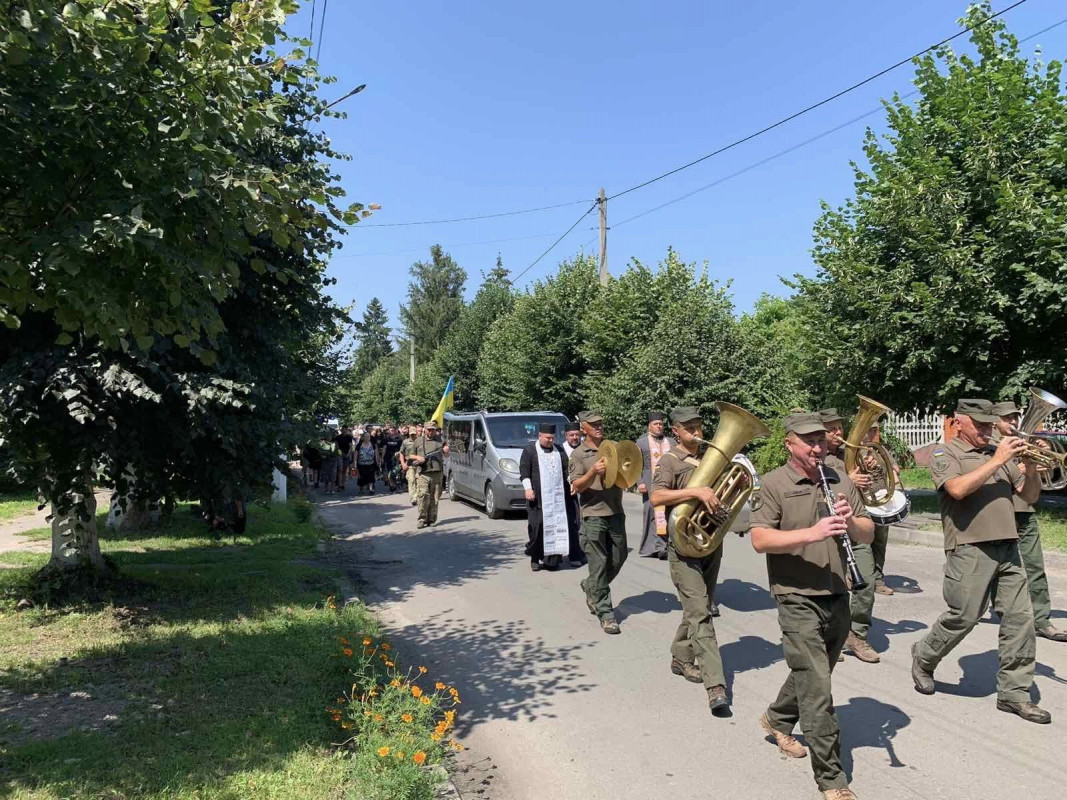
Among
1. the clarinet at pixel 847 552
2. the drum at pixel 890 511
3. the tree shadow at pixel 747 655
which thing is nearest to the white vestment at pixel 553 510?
the tree shadow at pixel 747 655

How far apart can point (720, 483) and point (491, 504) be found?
10822 mm

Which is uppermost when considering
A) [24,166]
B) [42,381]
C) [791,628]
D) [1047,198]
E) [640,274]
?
[640,274]

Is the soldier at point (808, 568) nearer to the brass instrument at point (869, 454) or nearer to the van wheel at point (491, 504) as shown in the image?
the brass instrument at point (869, 454)

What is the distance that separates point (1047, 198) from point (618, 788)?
1146 cm

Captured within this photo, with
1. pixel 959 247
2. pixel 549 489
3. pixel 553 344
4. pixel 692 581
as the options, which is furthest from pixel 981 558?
pixel 553 344

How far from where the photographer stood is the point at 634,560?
35.2 feet

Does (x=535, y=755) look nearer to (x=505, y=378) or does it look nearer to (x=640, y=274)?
(x=640, y=274)

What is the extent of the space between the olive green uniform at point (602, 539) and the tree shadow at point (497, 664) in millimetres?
544

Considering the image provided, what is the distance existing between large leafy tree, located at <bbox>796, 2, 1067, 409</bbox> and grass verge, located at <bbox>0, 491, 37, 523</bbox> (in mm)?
14739

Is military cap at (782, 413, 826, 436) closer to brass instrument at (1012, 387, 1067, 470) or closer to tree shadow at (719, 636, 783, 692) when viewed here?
brass instrument at (1012, 387, 1067, 470)

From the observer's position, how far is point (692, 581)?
545cm

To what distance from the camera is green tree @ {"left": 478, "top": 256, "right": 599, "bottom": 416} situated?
27531 millimetres

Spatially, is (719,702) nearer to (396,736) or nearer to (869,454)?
(396,736)

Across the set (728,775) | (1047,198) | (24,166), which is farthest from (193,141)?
(1047,198)
